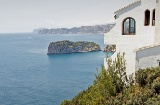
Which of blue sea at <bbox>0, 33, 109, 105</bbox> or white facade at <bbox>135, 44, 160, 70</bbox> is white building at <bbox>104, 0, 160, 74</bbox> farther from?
blue sea at <bbox>0, 33, 109, 105</bbox>

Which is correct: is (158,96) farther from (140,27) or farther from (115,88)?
(140,27)

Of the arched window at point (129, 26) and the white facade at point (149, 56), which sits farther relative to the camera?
the arched window at point (129, 26)

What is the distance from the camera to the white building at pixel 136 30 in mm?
19641

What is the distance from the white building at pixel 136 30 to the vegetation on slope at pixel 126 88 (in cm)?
175

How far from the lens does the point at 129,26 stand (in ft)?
73.2

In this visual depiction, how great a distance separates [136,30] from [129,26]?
0.85 m

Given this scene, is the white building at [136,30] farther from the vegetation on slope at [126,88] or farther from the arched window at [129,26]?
the vegetation on slope at [126,88]

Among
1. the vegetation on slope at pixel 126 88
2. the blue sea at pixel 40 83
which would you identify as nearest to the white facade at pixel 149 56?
the vegetation on slope at pixel 126 88

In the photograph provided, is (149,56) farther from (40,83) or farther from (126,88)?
(40,83)

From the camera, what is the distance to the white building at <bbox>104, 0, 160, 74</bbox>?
773 inches

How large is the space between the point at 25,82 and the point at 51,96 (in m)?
20.5

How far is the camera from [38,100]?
2817 inches

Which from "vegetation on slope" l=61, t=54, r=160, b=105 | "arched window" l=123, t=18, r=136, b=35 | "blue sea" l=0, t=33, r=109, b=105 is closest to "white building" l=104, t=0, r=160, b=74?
"arched window" l=123, t=18, r=136, b=35

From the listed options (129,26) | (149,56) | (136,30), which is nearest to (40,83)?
(129,26)
